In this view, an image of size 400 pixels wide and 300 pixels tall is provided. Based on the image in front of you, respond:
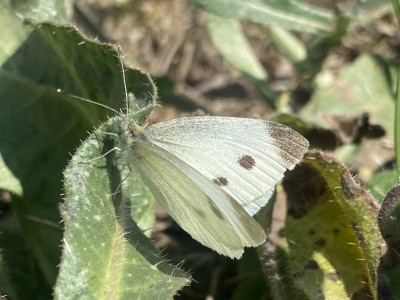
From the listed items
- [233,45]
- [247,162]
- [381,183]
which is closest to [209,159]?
[247,162]

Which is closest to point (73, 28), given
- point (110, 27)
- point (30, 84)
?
point (30, 84)

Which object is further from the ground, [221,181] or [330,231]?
[221,181]

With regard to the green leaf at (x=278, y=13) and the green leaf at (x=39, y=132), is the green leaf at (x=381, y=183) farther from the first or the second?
the green leaf at (x=278, y=13)

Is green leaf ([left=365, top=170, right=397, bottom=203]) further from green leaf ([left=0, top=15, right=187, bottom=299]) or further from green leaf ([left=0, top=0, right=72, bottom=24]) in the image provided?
green leaf ([left=0, top=0, right=72, bottom=24])

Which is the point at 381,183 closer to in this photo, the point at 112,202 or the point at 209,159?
the point at 209,159

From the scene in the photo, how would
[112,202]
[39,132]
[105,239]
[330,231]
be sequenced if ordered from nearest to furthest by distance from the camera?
[105,239]
[112,202]
[330,231]
[39,132]

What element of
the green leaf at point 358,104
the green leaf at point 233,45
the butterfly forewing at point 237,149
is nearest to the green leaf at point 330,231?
the butterfly forewing at point 237,149

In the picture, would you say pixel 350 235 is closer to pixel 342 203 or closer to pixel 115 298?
pixel 342 203
